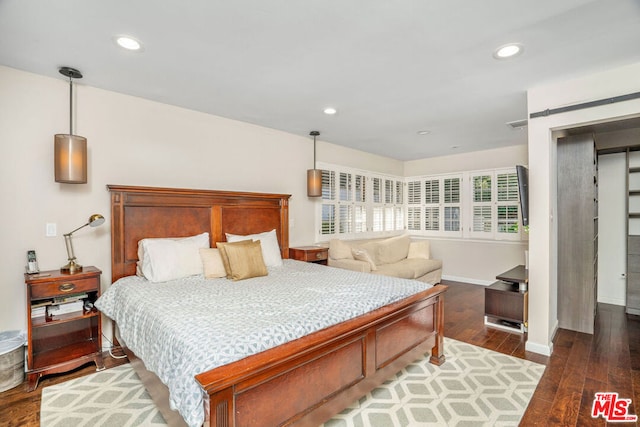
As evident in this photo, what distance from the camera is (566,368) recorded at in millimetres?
2641

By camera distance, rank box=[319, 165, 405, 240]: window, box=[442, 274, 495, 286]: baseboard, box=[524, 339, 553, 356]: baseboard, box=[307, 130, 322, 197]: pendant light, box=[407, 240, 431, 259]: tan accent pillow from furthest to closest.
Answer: box=[407, 240, 431, 259]: tan accent pillow → box=[442, 274, 495, 286]: baseboard → box=[319, 165, 405, 240]: window → box=[307, 130, 322, 197]: pendant light → box=[524, 339, 553, 356]: baseboard

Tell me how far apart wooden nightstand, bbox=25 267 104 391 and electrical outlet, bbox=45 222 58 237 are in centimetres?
33

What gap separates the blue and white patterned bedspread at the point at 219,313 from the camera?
4.80ft

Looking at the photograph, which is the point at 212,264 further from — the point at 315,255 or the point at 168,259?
the point at 315,255

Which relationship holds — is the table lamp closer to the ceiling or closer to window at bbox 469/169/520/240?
the ceiling

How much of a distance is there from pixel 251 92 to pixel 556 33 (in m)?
2.46

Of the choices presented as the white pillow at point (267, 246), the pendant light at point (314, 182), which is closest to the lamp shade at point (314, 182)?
the pendant light at point (314, 182)

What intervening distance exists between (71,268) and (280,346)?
2.12 metres

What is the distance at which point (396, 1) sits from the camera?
1703mm

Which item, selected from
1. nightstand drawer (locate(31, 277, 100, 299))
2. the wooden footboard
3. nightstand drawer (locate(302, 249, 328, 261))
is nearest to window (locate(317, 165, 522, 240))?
nightstand drawer (locate(302, 249, 328, 261))

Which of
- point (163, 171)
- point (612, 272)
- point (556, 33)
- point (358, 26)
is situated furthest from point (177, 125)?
point (612, 272)

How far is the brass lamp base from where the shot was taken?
2555 mm

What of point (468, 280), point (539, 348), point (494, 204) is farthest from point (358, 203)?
point (539, 348)

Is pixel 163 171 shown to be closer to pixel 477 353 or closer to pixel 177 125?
pixel 177 125
